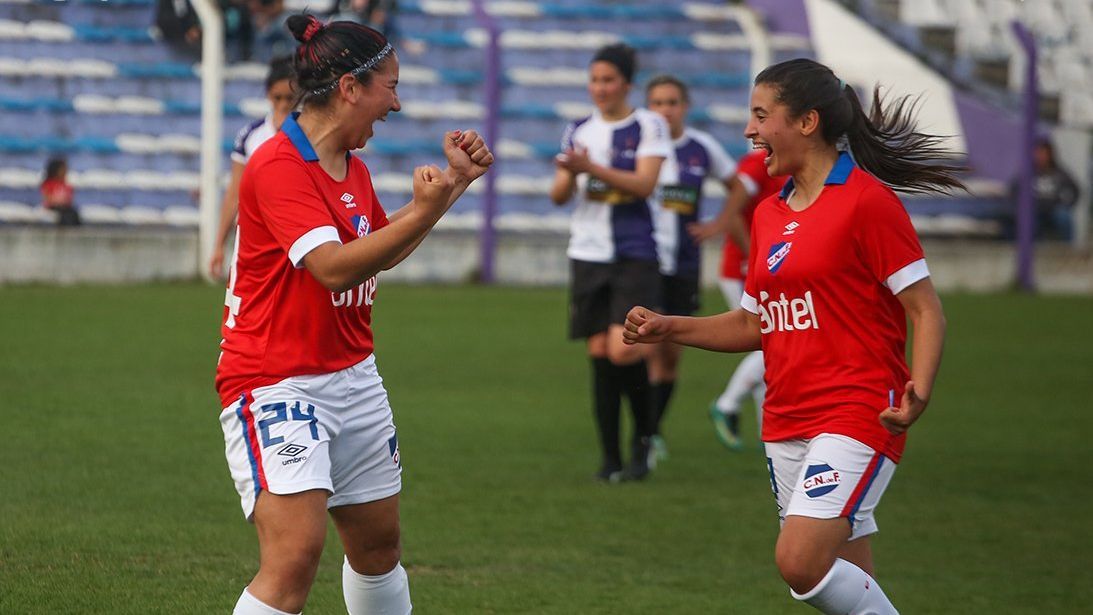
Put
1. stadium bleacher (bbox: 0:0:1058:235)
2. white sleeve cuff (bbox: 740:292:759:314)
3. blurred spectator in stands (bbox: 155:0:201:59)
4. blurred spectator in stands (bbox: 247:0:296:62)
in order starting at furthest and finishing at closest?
1. blurred spectator in stands (bbox: 247:0:296:62)
2. stadium bleacher (bbox: 0:0:1058:235)
3. blurred spectator in stands (bbox: 155:0:201:59)
4. white sleeve cuff (bbox: 740:292:759:314)

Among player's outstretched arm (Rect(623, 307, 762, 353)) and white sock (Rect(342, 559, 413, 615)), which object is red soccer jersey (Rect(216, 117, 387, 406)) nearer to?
white sock (Rect(342, 559, 413, 615))

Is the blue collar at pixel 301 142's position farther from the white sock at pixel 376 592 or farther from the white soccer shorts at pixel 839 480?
the white soccer shorts at pixel 839 480

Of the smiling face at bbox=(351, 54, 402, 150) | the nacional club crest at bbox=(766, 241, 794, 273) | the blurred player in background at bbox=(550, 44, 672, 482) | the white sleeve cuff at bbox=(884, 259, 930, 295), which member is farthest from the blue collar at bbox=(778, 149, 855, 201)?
the blurred player in background at bbox=(550, 44, 672, 482)

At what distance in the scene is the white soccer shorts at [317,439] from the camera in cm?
406

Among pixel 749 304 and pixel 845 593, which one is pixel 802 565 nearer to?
pixel 845 593

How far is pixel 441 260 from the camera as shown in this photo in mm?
18469

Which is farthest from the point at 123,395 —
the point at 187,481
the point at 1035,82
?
the point at 1035,82

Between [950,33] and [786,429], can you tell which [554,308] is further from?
[786,429]

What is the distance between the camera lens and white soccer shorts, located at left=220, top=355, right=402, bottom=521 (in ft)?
13.3

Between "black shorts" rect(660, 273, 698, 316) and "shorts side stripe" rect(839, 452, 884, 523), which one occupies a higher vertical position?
"shorts side stripe" rect(839, 452, 884, 523)

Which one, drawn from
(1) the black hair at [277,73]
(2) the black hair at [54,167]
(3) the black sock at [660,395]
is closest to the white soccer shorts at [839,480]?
(3) the black sock at [660,395]

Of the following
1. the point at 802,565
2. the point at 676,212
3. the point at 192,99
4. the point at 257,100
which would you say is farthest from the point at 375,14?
the point at 802,565

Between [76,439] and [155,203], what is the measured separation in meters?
11.9

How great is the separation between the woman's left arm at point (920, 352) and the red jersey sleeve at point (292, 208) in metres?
1.56
